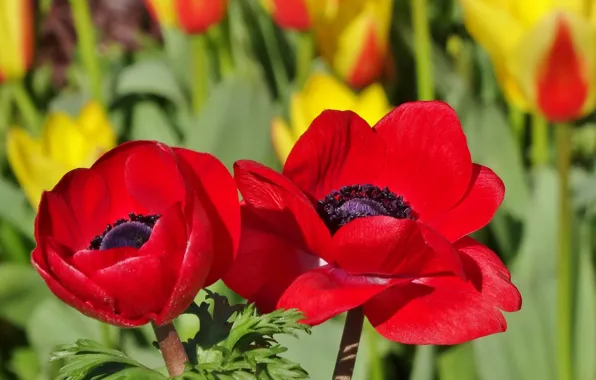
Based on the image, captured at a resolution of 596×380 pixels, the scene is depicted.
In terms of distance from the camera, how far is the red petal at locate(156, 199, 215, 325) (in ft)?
1.26

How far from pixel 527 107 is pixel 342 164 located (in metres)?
0.73

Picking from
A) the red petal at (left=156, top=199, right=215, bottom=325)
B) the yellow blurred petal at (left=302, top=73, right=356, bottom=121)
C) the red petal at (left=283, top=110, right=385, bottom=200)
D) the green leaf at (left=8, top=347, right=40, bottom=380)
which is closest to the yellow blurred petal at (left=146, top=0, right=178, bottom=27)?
the yellow blurred petal at (left=302, top=73, right=356, bottom=121)

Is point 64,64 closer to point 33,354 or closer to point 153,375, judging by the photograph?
point 33,354

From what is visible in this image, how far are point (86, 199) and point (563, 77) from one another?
0.77 meters

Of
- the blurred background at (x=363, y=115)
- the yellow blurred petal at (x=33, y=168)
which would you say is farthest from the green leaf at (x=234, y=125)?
the yellow blurred petal at (x=33, y=168)

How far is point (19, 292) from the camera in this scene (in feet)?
4.92

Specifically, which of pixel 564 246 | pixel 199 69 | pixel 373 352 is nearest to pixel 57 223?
pixel 564 246

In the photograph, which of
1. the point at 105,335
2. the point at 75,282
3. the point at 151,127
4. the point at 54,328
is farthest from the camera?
the point at 151,127

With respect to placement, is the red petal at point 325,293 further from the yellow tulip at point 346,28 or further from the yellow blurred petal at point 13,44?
the yellow blurred petal at point 13,44

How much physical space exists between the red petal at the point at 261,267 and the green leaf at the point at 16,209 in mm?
1223

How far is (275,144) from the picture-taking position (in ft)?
4.62

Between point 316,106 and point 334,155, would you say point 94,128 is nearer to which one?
point 316,106

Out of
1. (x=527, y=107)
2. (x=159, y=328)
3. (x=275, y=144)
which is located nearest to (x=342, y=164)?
(x=159, y=328)

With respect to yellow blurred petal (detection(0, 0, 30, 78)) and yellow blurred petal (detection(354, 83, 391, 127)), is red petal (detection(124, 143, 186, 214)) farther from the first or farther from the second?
yellow blurred petal (detection(0, 0, 30, 78))
